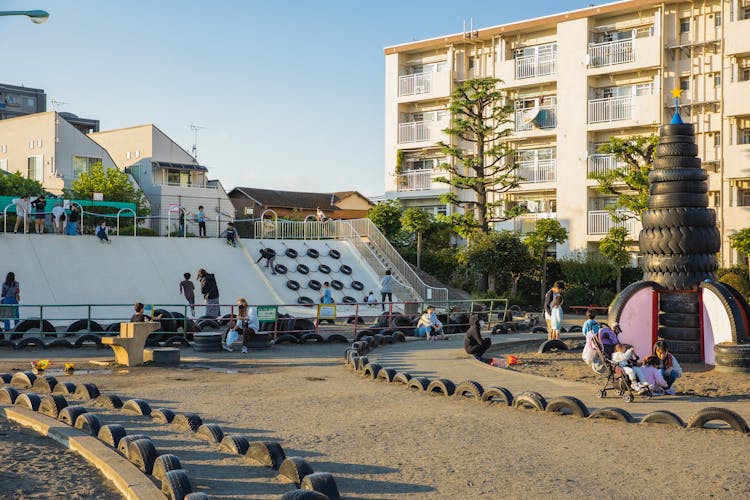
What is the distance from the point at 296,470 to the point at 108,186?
47028 mm

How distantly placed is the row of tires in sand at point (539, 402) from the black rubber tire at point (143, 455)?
18.1ft

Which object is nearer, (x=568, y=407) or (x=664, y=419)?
(x=664, y=419)

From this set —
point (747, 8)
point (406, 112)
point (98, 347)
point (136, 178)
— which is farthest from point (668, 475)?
point (136, 178)

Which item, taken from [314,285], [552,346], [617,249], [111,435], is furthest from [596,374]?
[617,249]

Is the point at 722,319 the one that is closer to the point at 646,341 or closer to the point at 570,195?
the point at 646,341

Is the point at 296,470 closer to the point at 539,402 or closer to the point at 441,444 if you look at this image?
the point at 441,444

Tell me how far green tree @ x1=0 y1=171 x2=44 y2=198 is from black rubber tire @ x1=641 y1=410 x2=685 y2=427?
45009 mm

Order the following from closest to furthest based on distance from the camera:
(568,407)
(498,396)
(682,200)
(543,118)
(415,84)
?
(568,407), (498,396), (682,200), (543,118), (415,84)

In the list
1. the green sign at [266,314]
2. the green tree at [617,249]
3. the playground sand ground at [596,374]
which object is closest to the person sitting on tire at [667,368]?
the playground sand ground at [596,374]

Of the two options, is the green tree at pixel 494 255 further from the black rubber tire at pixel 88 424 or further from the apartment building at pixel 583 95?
the black rubber tire at pixel 88 424

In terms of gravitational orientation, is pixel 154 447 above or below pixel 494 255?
below

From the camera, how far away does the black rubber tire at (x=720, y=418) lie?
32.8 ft

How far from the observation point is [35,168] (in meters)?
58.8

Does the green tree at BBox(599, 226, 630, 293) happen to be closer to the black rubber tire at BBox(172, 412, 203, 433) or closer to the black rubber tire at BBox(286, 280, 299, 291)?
the black rubber tire at BBox(286, 280, 299, 291)
